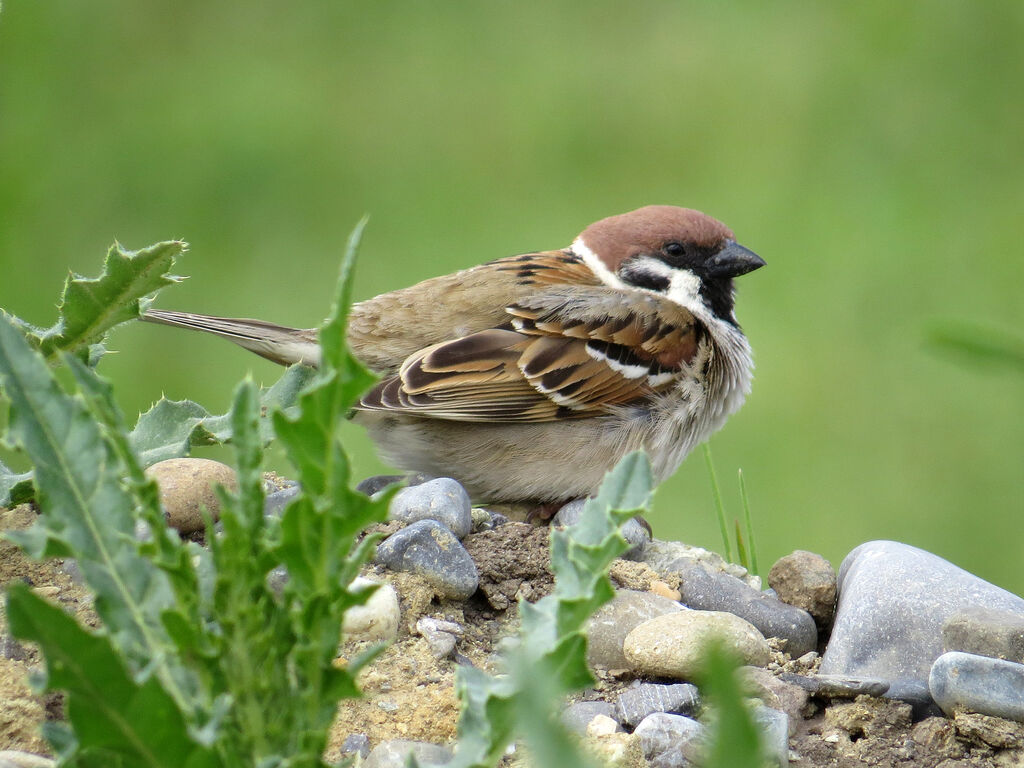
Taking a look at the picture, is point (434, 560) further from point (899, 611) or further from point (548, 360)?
point (548, 360)

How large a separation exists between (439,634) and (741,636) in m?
0.49

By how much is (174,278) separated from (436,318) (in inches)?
60.5

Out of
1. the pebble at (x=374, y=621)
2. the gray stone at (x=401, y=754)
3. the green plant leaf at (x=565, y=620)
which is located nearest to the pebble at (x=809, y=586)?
the pebble at (x=374, y=621)

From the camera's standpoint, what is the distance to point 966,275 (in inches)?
198

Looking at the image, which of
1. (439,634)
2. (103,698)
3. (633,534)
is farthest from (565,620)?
(633,534)

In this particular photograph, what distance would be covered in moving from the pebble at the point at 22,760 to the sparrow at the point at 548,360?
5.92 ft

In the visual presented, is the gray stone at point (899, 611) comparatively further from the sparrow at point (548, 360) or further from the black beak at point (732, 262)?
the black beak at point (732, 262)

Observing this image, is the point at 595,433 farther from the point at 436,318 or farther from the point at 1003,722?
the point at 1003,722

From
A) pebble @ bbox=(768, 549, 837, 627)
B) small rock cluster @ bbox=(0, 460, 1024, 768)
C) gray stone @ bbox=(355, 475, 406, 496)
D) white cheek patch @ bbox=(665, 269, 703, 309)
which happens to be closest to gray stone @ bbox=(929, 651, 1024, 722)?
small rock cluster @ bbox=(0, 460, 1024, 768)

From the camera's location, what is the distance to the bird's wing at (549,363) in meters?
3.42

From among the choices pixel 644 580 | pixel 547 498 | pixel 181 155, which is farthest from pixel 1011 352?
pixel 181 155

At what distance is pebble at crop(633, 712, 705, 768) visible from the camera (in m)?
1.77

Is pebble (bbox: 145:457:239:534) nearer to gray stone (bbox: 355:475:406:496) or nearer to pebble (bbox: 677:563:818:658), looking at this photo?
gray stone (bbox: 355:475:406:496)

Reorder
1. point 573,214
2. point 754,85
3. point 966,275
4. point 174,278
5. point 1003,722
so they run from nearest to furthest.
Answer: point 1003,722 → point 174,278 → point 966,275 → point 573,214 → point 754,85
